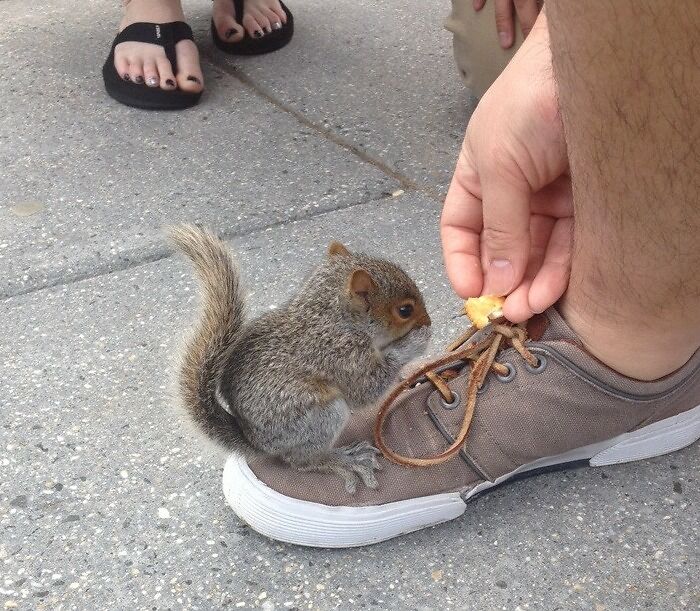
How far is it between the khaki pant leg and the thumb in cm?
110

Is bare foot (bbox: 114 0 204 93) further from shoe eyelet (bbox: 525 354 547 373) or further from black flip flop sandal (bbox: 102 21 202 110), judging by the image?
shoe eyelet (bbox: 525 354 547 373)

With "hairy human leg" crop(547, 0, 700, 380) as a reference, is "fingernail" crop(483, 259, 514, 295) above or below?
below

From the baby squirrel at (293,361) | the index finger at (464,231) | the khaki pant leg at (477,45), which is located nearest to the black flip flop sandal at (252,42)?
the khaki pant leg at (477,45)

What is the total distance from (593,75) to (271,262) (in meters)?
1.22

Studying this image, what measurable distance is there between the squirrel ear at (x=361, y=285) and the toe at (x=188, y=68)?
5.38ft

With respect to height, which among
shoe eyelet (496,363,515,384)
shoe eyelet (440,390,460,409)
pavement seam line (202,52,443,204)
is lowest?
pavement seam line (202,52,443,204)

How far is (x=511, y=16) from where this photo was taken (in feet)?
8.14

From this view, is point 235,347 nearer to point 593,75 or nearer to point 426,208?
point 593,75

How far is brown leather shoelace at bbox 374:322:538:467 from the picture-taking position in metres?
1.51

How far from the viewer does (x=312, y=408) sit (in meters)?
1.49

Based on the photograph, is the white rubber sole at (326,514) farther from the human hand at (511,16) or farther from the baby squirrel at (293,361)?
the human hand at (511,16)

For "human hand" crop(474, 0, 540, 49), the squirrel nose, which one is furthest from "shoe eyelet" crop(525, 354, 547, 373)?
"human hand" crop(474, 0, 540, 49)

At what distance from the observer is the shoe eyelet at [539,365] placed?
4.98 feet

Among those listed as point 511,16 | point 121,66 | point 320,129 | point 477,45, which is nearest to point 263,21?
point 121,66
